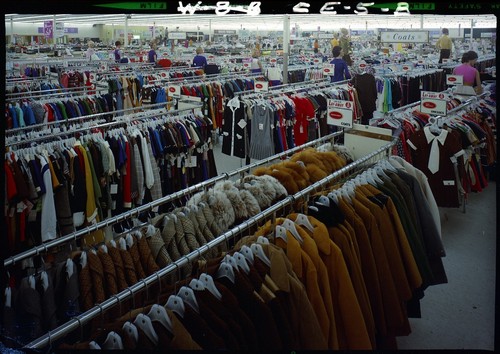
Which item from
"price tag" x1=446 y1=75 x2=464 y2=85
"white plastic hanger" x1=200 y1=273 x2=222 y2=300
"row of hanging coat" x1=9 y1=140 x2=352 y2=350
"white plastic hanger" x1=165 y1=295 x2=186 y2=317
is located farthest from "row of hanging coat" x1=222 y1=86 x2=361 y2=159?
"white plastic hanger" x1=165 y1=295 x2=186 y2=317

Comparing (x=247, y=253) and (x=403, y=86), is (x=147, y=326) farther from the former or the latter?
(x=403, y=86)

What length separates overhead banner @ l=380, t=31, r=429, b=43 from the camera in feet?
27.0

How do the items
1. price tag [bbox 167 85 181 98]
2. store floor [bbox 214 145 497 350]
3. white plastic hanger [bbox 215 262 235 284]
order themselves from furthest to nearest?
price tag [bbox 167 85 181 98] < store floor [bbox 214 145 497 350] < white plastic hanger [bbox 215 262 235 284]

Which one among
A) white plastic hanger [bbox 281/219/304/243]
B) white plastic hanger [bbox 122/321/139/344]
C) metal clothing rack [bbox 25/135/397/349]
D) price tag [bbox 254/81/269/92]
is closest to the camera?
metal clothing rack [bbox 25/135/397/349]

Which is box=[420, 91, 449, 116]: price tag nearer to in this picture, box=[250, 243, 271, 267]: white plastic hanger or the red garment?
the red garment

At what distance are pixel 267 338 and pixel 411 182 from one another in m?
1.51

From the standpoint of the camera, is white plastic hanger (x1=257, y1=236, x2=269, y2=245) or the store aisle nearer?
white plastic hanger (x1=257, y1=236, x2=269, y2=245)

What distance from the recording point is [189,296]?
5.26 ft

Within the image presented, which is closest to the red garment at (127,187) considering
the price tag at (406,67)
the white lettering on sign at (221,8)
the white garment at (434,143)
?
the white lettering on sign at (221,8)

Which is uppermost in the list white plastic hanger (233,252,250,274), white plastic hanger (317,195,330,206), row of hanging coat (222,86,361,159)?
row of hanging coat (222,86,361,159)

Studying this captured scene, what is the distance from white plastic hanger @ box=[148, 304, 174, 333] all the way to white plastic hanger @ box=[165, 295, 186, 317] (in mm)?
72

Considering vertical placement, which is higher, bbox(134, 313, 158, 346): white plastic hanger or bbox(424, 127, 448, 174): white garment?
bbox(424, 127, 448, 174): white garment

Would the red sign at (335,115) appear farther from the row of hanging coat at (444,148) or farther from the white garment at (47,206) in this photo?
the white garment at (47,206)

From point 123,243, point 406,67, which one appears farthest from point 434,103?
point 406,67
